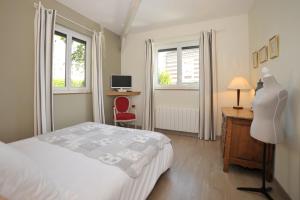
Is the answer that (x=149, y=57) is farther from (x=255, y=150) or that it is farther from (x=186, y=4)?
(x=255, y=150)

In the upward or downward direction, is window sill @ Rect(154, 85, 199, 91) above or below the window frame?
below

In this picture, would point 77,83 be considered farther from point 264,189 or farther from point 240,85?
point 264,189

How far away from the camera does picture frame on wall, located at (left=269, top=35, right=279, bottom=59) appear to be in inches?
72.6

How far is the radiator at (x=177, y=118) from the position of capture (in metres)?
3.63

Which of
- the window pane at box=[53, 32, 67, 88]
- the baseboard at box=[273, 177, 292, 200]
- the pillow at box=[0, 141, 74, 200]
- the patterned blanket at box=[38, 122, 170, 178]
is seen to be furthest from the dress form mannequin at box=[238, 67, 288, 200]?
the window pane at box=[53, 32, 67, 88]

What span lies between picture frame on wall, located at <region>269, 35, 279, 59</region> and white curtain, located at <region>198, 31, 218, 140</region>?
54.5 inches

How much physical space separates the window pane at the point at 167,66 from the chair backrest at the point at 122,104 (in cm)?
102

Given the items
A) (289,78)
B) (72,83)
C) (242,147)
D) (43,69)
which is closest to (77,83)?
(72,83)

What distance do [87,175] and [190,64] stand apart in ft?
10.9

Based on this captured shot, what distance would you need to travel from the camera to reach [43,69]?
2.44 meters

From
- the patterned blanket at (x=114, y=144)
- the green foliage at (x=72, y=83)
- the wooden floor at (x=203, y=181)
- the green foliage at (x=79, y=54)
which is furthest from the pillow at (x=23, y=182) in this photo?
the green foliage at (x=79, y=54)

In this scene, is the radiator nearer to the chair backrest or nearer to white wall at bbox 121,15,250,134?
white wall at bbox 121,15,250,134

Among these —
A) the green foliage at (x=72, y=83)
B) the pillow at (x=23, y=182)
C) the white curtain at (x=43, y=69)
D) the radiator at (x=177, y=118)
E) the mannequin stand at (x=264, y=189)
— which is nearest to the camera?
the pillow at (x=23, y=182)

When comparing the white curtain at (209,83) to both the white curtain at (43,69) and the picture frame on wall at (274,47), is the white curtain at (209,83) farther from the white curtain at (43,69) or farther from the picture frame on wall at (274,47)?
the white curtain at (43,69)
